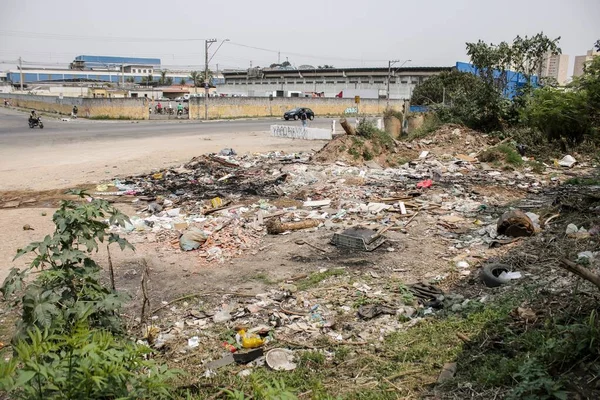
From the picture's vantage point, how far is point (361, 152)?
15.7m

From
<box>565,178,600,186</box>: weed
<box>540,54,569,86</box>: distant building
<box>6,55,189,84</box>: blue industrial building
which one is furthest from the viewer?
<box>6,55,189,84</box>: blue industrial building

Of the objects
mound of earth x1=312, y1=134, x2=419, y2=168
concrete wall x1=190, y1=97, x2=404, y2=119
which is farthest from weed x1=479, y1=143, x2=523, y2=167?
concrete wall x1=190, y1=97, x2=404, y2=119

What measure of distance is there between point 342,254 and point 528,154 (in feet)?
39.5

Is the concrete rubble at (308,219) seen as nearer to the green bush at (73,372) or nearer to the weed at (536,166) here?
the weed at (536,166)

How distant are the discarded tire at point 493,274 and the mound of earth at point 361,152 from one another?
30.7 ft

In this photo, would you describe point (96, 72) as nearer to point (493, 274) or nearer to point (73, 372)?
point (493, 274)

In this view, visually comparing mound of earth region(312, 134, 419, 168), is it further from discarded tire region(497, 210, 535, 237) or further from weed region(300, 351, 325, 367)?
weed region(300, 351, 325, 367)

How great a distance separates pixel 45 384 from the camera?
2.55m

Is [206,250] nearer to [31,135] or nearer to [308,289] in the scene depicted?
[308,289]

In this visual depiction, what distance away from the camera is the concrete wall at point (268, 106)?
1724 inches

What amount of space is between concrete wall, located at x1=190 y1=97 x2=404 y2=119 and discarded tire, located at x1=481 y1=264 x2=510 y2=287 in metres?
39.4

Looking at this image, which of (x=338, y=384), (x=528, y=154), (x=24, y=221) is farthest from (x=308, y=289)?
(x=528, y=154)

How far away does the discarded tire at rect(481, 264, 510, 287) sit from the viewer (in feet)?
18.6

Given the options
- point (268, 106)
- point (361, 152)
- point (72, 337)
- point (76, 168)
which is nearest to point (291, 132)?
point (361, 152)
